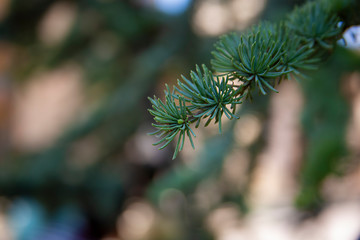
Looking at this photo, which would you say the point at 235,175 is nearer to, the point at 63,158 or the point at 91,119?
the point at 91,119

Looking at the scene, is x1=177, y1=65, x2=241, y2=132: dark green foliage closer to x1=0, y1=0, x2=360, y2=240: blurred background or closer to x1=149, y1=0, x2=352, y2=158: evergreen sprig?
x1=149, y1=0, x2=352, y2=158: evergreen sprig

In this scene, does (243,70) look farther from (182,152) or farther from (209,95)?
(182,152)

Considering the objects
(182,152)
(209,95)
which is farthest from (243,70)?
(182,152)

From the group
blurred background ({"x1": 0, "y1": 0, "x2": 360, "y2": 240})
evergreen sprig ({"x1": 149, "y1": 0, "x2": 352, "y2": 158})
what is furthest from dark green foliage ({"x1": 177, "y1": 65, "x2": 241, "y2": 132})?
blurred background ({"x1": 0, "y1": 0, "x2": 360, "y2": 240})

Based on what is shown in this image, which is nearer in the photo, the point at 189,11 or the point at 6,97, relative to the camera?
the point at 189,11

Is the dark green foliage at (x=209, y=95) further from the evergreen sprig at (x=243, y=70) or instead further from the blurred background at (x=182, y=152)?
the blurred background at (x=182, y=152)

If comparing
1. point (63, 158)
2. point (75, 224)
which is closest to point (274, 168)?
point (63, 158)
